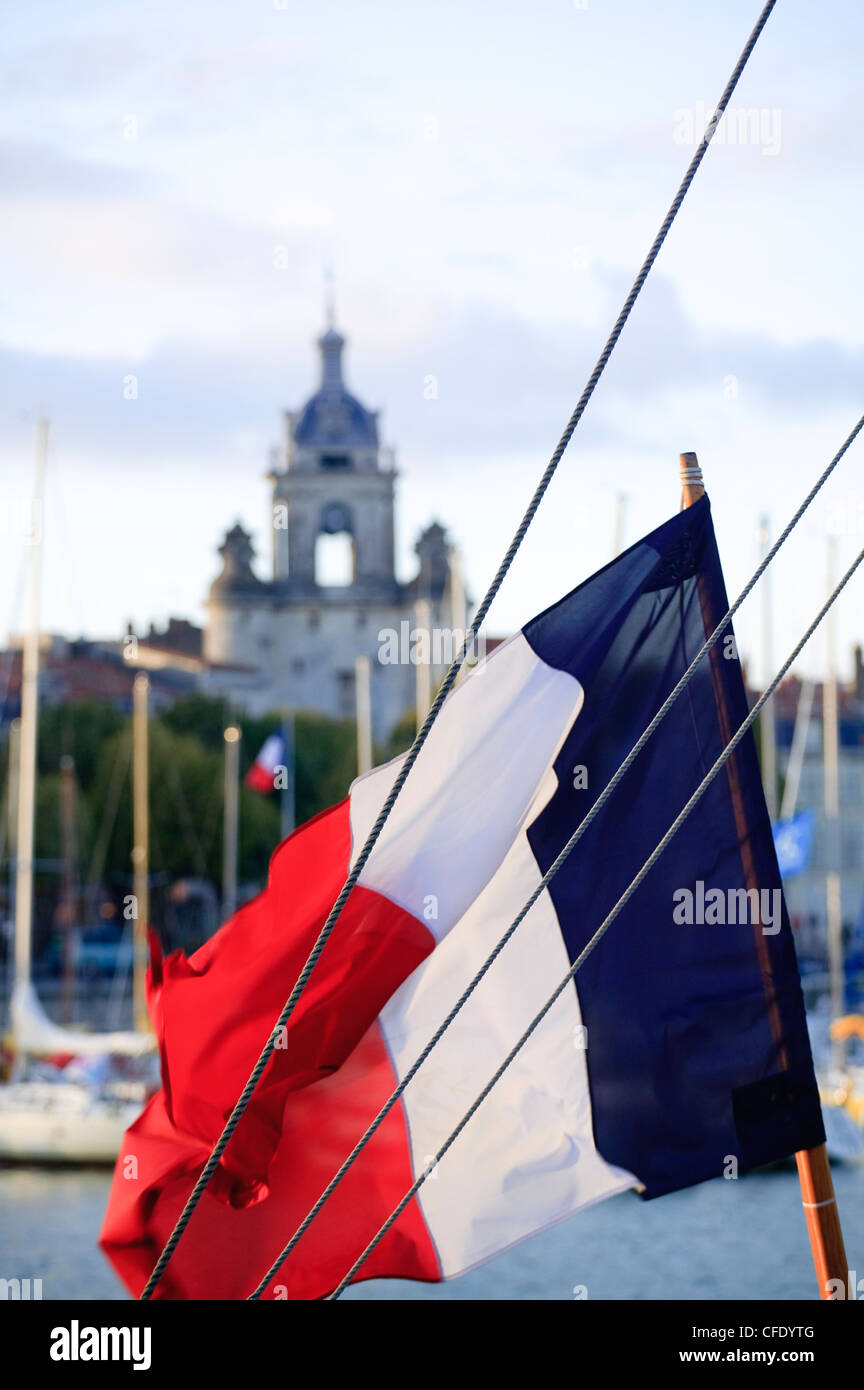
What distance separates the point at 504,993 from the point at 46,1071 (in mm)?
31527

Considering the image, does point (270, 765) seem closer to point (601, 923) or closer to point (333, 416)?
point (601, 923)

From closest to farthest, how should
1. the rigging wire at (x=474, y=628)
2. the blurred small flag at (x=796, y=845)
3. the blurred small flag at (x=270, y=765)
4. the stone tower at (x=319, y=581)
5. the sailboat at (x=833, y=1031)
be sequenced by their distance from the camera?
the rigging wire at (x=474, y=628) < the sailboat at (x=833, y=1031) < the blurred small flag at (x=796, y=845) < the blurred small flag at (x=270, y=765) < the stone tower at (x=319, y=581)

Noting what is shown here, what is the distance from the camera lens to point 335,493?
105 metres

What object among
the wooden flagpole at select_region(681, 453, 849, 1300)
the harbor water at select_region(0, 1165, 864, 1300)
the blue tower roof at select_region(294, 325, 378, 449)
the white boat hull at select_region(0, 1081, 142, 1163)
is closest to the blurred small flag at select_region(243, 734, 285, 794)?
the white boat hull at select_region(0, 1081, 142, 1163)

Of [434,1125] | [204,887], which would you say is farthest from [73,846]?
[434,1125]

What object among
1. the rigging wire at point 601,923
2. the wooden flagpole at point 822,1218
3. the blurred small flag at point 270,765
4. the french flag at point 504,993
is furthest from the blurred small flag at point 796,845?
the wooden flagpole at point 822,1218

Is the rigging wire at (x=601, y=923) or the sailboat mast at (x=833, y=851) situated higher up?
the sailboat mast at (x=833, y=851)

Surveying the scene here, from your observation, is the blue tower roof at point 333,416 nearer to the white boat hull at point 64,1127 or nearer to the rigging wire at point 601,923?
the white boat hull at point 64,1127

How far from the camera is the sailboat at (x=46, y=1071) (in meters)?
33.5

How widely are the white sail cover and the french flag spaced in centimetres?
3042

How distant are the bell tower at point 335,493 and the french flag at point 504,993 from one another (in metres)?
98.3

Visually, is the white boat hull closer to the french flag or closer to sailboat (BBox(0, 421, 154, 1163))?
sailboat (BBox(0, 421, 154, 1163))

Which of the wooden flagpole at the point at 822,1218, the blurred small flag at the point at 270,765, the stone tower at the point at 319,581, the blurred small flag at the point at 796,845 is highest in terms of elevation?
the stone tower at the point at 319,581

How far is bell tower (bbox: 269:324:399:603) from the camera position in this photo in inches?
4136
